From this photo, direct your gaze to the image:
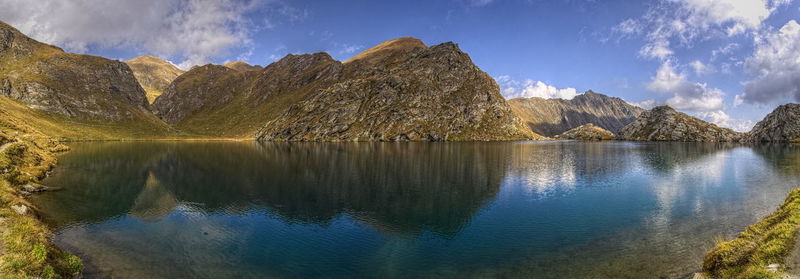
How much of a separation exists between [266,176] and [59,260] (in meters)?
48.4

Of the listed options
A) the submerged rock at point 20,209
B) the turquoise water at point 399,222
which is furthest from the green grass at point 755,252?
the submerged rock at point 20,209

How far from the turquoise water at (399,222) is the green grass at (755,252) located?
115 inches

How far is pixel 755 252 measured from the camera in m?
20.8

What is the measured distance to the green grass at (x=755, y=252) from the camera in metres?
19.1

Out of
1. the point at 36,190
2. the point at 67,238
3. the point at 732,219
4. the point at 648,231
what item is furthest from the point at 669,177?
the point at 36,190

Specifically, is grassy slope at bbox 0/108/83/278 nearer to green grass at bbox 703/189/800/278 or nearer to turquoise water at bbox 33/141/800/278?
turquoise water at bbox 33/141/800/278

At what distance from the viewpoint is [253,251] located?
2941cm

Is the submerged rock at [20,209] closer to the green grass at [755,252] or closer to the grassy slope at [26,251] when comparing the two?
the grassy slope at [26,251]

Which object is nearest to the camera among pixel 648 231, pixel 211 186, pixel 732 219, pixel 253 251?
pixel 253 251

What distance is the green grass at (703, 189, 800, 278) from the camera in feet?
62.5

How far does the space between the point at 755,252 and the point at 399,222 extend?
27.5m

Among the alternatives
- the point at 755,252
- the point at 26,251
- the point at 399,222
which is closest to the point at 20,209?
the point at 26,251

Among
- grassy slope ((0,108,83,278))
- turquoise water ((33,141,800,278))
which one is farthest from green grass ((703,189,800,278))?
grassy slope ((0,108,83,278))

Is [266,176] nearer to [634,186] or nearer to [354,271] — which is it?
[354,271]
